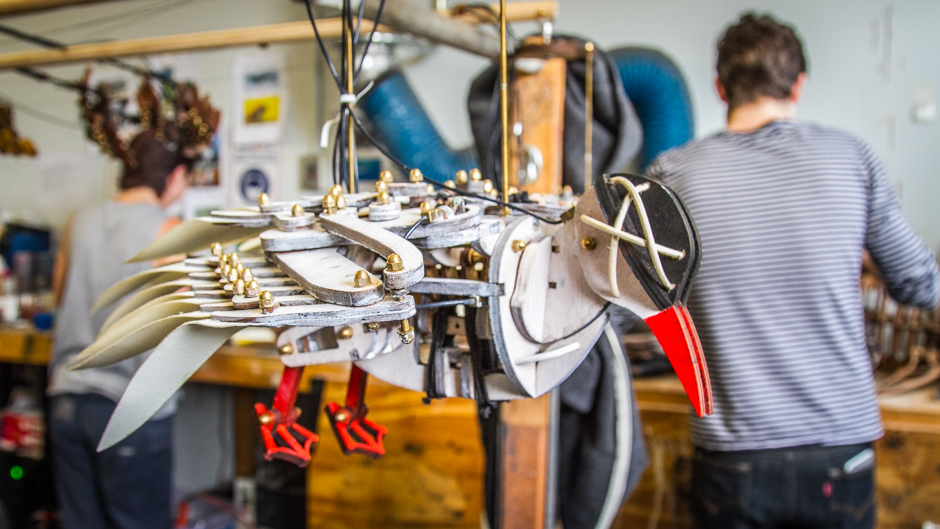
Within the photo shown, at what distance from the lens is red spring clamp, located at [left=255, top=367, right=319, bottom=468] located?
58cm

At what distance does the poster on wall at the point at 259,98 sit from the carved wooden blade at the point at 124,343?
210 centimetres

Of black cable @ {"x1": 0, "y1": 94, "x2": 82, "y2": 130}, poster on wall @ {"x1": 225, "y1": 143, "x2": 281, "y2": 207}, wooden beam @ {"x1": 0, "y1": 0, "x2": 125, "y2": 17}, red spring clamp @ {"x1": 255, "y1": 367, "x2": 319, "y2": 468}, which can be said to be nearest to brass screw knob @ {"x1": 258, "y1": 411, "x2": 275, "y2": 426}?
red spring clamp @ {"x1": 255, "y1": 367, "x2": 319, "y2": 468}

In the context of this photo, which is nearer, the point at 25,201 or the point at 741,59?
the point at 741,59

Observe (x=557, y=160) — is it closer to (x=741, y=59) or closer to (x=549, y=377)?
(x=741, y=59)

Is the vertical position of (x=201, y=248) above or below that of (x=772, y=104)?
below

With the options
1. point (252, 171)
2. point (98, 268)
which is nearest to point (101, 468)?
point (98, 268)

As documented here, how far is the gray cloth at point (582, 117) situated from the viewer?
141 centimetres

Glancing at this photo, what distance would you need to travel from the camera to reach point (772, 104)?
1.08m

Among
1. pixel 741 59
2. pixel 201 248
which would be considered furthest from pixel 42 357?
pixel 741 59

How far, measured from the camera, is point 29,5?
1.20 metres

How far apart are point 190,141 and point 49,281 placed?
4.39 ft

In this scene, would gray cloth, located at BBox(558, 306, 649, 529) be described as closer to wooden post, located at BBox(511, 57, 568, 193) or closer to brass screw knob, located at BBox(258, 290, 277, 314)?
wooden post, located at BBox(511, 57, 568, 193)

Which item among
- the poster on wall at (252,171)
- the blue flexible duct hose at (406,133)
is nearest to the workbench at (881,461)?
the blue flexible duct hose at (406,133)

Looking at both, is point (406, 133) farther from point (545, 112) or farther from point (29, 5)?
point (29, 5)
